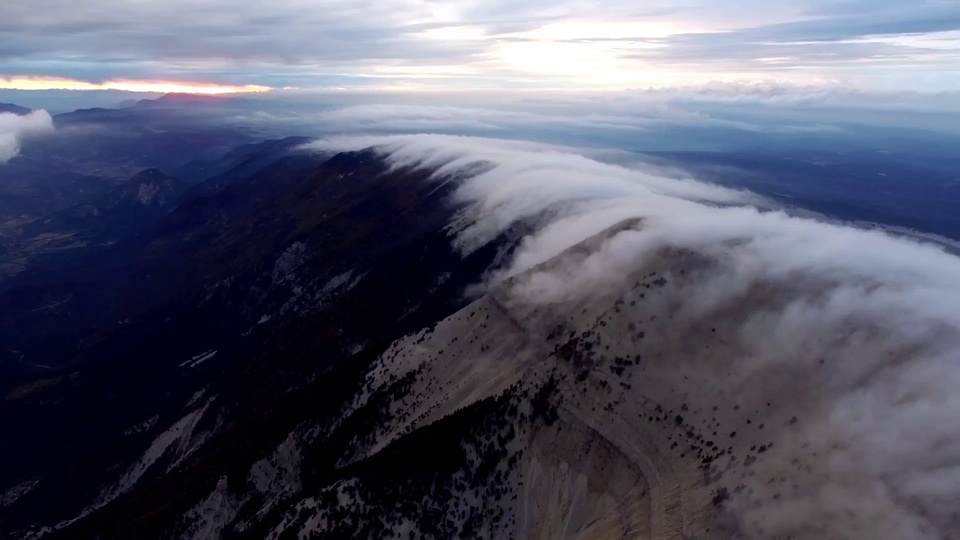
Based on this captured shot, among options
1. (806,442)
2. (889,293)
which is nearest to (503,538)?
(806,442)

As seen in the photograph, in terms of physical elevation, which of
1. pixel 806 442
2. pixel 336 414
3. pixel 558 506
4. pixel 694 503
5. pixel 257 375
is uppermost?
pixel 806 442

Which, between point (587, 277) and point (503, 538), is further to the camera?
point (587, 277)

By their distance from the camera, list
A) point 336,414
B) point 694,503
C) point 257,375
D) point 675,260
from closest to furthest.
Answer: point 694,503
point 675,260
point 336,414
point 257,375

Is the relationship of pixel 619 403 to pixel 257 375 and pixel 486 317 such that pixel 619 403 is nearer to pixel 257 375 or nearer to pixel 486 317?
pixel 486 317

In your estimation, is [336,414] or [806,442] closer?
[806,442]

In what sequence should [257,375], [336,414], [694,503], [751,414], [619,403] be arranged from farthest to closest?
[257,375]
[336,414]
[619,403]
[751,414]
[694,503]

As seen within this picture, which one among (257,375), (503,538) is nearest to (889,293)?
(503,538)

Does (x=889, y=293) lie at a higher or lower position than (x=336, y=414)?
higher

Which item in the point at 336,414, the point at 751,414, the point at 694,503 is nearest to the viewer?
the point at 694,503

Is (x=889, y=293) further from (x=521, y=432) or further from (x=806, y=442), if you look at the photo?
(x=521, y=432)
